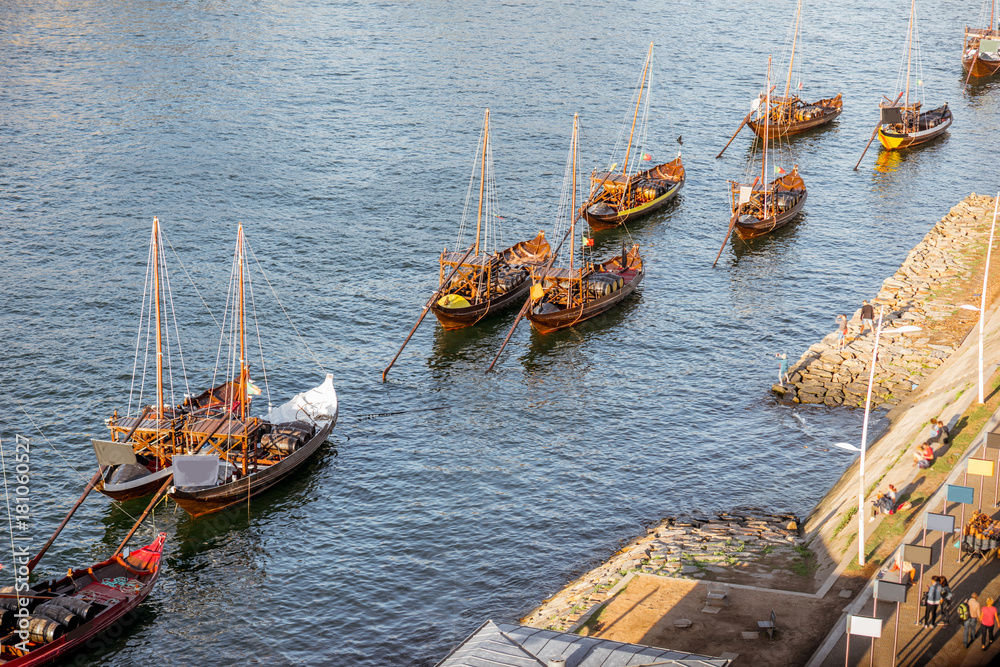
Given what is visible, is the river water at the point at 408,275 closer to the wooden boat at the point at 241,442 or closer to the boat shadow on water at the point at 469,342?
the boat shadow on water at the point at 469,342

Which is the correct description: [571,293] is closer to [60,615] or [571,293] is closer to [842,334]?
[842,334]

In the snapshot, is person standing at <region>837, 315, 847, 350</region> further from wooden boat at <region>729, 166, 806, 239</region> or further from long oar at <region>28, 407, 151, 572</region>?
long oar at <region>28, 407, 151, 572</region>

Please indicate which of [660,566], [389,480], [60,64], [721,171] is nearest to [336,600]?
[389,480]

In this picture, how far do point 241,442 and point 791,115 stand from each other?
3800 inches

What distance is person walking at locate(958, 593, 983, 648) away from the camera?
37719 millimetres

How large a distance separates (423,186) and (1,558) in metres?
65.7

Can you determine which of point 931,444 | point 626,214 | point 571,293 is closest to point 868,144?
point 626,214

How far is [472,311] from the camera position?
8225 cm

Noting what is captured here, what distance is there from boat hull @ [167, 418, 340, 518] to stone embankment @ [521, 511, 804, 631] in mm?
20486

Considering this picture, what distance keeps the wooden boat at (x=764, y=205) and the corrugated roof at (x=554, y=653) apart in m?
71.6

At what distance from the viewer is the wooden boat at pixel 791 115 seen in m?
131

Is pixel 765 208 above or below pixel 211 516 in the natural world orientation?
above

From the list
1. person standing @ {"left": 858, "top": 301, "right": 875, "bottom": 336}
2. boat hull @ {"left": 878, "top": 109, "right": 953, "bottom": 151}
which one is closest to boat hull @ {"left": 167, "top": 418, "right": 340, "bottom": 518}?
person standing @ {"left": 858, "top": 301, "right": 875, "bottom": 336}

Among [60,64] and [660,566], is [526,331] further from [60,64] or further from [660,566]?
[60,64]
